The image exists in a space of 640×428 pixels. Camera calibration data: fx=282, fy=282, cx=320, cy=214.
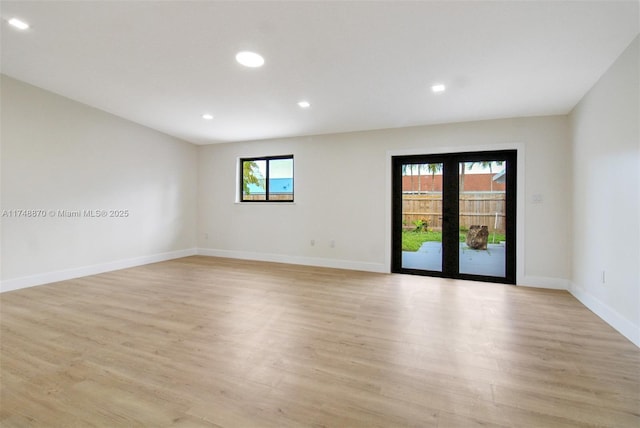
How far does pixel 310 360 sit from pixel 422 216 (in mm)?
3298

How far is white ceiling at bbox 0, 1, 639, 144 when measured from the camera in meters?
2.11

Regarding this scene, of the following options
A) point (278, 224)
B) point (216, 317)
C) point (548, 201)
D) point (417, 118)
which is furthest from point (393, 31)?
point (278, 224)

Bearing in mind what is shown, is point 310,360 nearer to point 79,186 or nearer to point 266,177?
point 266,177

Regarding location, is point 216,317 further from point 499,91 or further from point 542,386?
point 499,91

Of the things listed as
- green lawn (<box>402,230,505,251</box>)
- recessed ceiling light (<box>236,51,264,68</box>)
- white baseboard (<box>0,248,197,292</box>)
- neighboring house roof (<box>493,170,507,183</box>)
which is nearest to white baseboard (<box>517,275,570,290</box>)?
green lawn (<box>402,230,505,251</box>)

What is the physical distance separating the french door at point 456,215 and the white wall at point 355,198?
0.62ft

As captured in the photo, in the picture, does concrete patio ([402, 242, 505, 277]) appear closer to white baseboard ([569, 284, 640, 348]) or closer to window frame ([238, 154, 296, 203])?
white baseboard ([569, 284, 640, 348])

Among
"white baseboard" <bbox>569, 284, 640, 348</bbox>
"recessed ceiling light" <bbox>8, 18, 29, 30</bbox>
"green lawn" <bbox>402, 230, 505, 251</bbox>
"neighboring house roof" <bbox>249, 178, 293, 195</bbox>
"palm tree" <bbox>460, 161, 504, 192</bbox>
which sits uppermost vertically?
"recessed ceiling light" <bbox>8, 18, 29, 30</bbox>

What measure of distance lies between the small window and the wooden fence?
2333 millimetres

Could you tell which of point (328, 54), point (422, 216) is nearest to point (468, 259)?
point (422, 216)

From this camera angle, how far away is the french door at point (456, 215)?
4.18 metres

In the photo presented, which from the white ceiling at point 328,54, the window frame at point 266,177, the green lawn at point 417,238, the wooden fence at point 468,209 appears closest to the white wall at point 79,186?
A: the white ceiling at point 328,54

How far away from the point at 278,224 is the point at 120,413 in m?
4.22

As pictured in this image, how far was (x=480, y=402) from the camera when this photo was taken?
1566 mm
